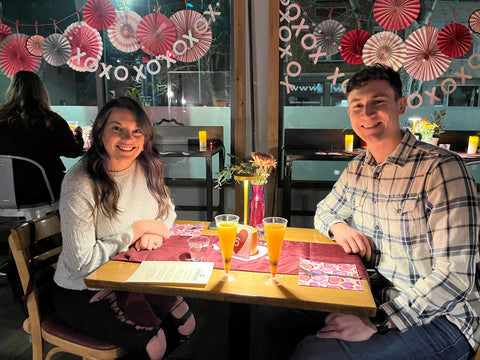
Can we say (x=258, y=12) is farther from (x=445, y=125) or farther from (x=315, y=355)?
(x=315, y=355)

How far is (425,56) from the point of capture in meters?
3.30

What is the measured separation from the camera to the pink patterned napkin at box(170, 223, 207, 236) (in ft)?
5.29

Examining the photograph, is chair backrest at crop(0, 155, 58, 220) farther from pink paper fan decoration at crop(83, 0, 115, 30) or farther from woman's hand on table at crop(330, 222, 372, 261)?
woman's hand on table at crop(330, 222, 372, 261)

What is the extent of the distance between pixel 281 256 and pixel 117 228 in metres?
0.70

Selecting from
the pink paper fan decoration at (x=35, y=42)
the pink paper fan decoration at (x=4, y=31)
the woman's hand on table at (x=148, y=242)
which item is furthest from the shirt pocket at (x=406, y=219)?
the pink paper fan decoration at (x=4, y=31)

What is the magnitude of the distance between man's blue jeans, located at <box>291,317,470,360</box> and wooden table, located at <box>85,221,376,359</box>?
0.18 meters

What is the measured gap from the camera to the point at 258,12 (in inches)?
131

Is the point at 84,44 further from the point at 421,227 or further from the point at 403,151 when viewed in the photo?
the point at 421,227

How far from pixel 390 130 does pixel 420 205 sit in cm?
33

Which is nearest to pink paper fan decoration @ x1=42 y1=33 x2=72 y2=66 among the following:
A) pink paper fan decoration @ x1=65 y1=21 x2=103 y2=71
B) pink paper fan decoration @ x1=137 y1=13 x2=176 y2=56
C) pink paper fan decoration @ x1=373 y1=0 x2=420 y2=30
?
pink paper fan decoration @ x1=65 y1=21 x2=103 y2=71

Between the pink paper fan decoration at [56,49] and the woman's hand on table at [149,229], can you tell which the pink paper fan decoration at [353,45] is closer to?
the woman's hand on table at [149,229]

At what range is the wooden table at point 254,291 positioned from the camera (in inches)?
41.1

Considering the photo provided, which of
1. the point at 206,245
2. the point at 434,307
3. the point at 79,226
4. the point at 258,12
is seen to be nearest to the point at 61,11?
the point at 258,12

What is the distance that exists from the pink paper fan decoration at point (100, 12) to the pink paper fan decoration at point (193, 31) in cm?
66
